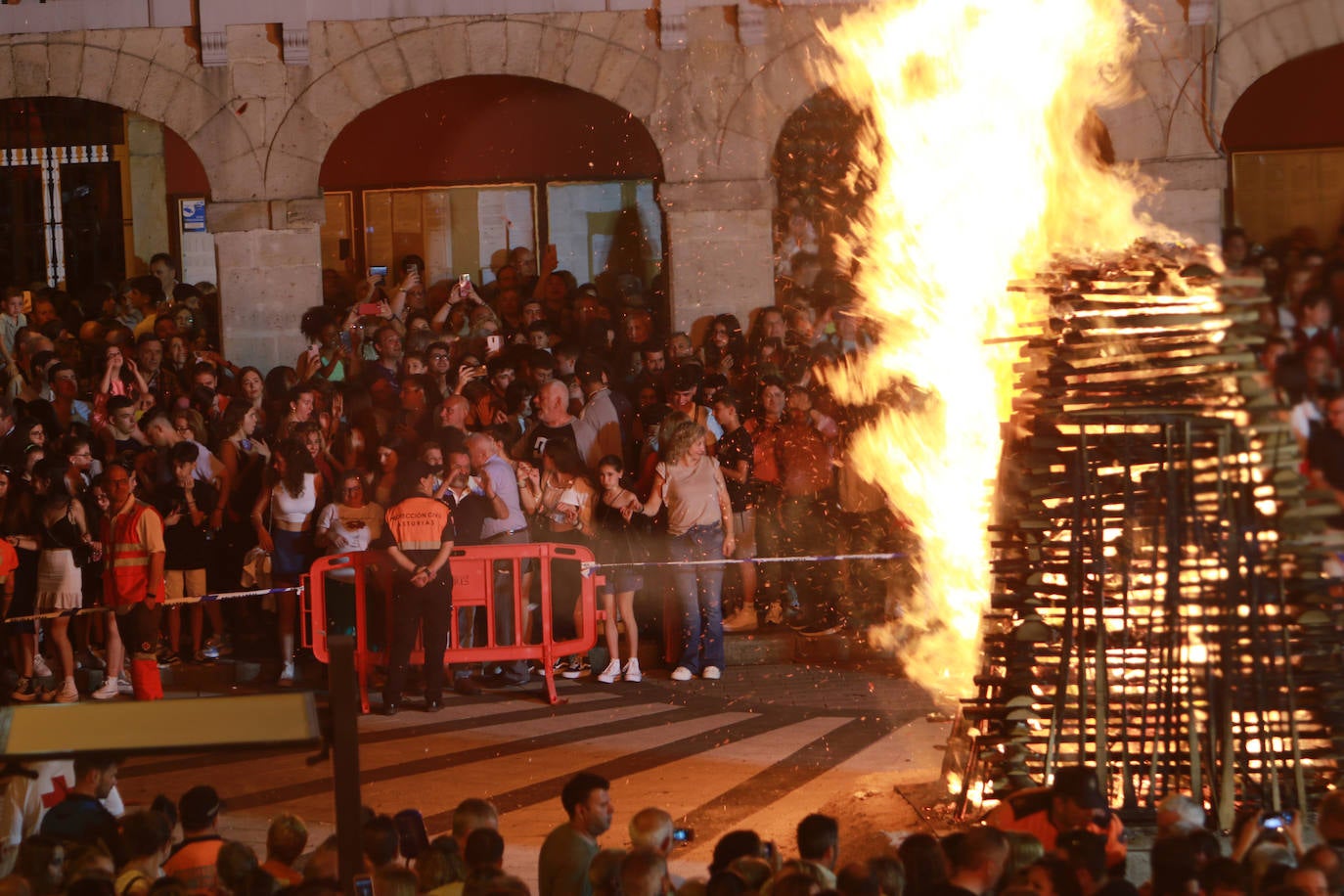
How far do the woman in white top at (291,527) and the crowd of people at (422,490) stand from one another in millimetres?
19

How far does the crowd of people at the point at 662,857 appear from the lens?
6262 millimetres

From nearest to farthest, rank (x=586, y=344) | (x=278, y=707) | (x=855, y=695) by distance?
1. (x=278, y=707)
2. (x=855, y=695)
3. (x=586, y=344)

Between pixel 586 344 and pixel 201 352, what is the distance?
3376 mm

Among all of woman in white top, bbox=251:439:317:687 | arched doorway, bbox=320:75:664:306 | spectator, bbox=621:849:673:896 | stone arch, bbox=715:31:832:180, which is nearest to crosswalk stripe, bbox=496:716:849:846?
spectator, bbox=621:849:673:896

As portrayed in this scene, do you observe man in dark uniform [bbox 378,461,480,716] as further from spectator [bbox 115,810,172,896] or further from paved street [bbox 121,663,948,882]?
spectator [bbox 115,810,172,896]

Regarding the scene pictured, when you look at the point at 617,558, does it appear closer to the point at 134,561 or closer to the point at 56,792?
the point at 134,561

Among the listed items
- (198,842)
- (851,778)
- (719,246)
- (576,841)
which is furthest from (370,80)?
(576,841)

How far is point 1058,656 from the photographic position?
8695mm

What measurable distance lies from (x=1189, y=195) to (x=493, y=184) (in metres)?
7.63

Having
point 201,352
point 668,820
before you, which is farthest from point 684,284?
point 668,820

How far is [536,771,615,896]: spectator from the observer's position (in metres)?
7.37

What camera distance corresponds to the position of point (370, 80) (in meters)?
18.8

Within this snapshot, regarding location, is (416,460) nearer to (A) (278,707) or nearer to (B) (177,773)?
(B) (177,773)

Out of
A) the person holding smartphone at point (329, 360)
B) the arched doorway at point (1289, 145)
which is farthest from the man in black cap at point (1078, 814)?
the arched doorway at point (1289, 145)
